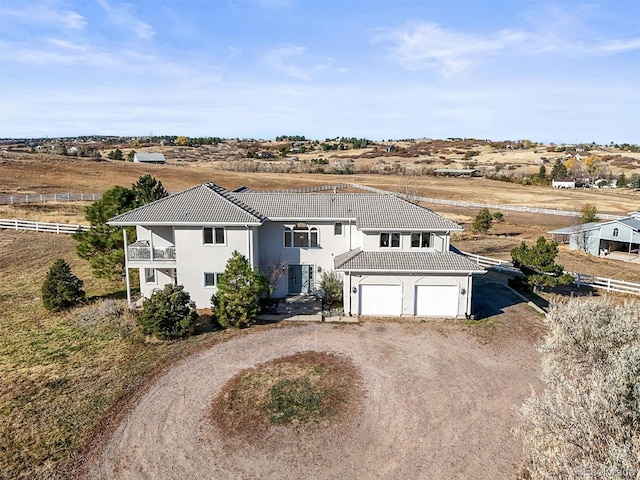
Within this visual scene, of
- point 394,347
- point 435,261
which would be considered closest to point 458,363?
point 394,347

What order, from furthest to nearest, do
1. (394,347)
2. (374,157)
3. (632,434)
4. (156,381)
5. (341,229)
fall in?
(374,157)
(341,229)
(394,347)
(156,381)
(632,434)

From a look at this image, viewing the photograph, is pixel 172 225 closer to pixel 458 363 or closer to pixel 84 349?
pixel 84 349

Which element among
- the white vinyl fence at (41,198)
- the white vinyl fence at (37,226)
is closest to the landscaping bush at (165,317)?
the white vinyl fence at (37,226)

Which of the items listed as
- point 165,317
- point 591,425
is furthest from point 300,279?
point 591,425

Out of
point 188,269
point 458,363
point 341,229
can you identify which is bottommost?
point 458,363

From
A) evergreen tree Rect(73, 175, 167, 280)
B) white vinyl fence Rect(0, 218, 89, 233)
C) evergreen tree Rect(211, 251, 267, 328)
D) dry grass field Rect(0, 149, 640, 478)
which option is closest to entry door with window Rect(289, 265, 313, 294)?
→ evergreen tree Rect(211, 251, 267, 328)

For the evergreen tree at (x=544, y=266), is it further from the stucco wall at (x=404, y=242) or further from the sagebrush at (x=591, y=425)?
the sagebrush at (x=591, y=425)

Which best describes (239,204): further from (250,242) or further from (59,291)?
(59,291)
